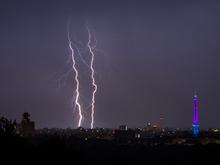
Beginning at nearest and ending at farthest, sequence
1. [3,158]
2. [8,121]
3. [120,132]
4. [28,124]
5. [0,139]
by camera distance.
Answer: [3,158] < [0,139] < [8,121] < [28,124] < [120,132]

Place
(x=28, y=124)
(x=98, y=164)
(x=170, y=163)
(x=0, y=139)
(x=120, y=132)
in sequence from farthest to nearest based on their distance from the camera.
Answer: (x=120, y=132)
(x=28, y=124)
(x=170, y=163)
(x=98, y=164)
(x=0, y=139)

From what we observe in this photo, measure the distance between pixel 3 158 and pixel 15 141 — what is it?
9.89ft

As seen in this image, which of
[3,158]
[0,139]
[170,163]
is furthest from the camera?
[170,163]

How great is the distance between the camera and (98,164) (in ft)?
213

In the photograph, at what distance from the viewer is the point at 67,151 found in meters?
30.1

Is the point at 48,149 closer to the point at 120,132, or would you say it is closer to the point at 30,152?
the point at 30,152

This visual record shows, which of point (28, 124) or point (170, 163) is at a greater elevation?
point (28, 124)

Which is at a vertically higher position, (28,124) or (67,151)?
(28,124)

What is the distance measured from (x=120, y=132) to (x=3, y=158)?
16344cm

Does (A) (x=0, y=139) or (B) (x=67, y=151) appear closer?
(A) (x=0, y=139)

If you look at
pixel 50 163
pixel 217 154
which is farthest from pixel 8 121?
pixel 217 154

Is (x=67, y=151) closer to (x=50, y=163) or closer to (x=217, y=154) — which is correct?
(x=50, y=163)

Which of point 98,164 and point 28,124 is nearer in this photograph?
point 98,164

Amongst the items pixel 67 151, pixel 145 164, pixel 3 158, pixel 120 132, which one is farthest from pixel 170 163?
pixel 120 132
